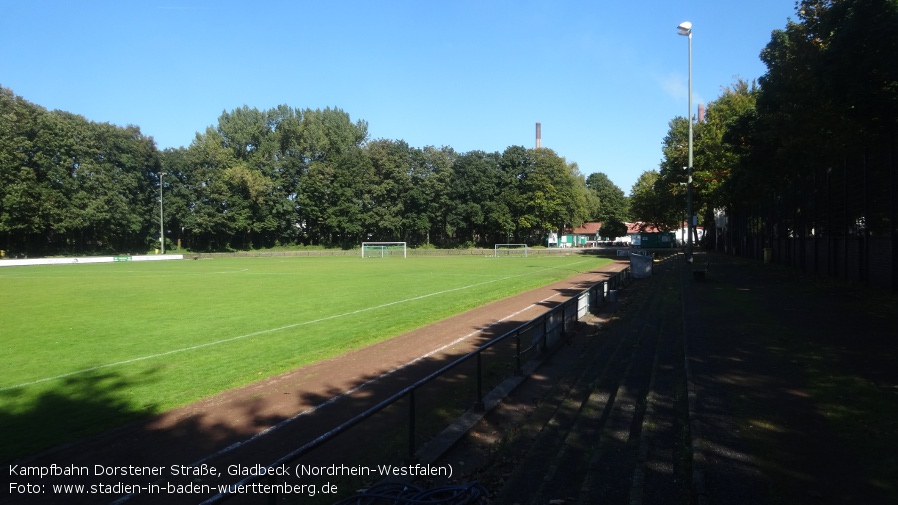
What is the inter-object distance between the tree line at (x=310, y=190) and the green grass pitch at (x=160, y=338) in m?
59.7

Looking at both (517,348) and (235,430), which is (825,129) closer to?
(517,348)

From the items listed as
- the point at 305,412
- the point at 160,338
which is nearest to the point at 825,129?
the point at 305,412

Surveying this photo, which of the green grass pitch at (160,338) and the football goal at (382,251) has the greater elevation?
the football goal at (382,251)

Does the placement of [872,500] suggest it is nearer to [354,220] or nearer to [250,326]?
[250,326]

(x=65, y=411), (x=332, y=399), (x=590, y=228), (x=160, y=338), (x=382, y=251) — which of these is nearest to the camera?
(x=65, y=411)

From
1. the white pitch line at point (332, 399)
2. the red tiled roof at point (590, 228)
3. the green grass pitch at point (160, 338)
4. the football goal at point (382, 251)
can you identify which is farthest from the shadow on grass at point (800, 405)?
the red tiled roof at point (590, 228)

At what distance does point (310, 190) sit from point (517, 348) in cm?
8462

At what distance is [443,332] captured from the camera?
1503cm

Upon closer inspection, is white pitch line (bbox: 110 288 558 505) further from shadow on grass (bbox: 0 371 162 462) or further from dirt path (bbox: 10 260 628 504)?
shadow on grass (bbox: 0 371 162 462)

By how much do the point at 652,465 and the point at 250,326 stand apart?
45.4 ft

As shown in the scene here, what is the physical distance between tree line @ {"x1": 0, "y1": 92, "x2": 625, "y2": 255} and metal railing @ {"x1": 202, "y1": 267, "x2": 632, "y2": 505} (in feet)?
240

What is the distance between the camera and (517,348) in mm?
9430

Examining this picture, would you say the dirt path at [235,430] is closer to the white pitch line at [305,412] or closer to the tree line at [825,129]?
the white pitch line at [305,412]

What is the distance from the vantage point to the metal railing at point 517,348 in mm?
4223
